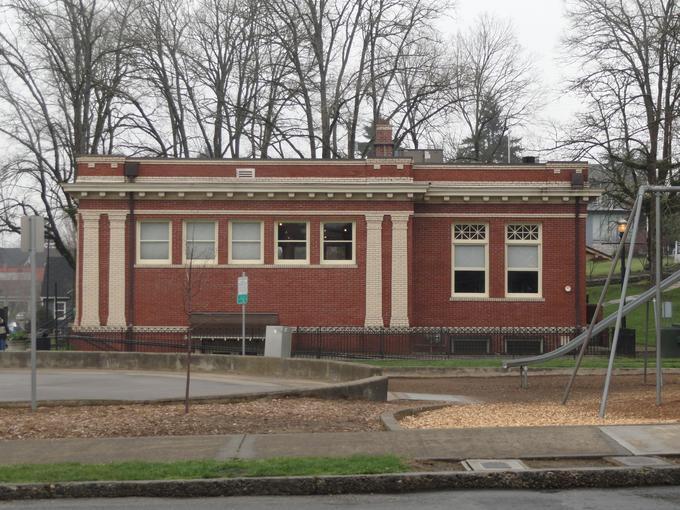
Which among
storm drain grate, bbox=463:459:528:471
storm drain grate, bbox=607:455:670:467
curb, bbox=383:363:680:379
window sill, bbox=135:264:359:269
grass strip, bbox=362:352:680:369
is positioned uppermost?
window sill, bbox=135:264:359:269

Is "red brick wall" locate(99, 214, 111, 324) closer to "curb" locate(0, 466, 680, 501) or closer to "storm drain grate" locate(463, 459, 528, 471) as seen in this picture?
"curb" locate(0, 466, 680, 501)

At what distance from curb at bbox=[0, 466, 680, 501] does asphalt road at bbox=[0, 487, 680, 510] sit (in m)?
0.12

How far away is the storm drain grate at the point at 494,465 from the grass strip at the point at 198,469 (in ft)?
2.30

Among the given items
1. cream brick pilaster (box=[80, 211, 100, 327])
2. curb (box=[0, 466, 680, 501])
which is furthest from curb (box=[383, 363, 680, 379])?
curb (box=[0, 466, 680, 501])

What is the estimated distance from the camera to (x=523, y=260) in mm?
32125

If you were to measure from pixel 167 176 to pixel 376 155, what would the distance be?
24.7ft

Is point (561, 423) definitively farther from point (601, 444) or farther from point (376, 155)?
point (376, 155)

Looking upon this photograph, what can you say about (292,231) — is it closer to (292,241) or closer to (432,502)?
(292,241)

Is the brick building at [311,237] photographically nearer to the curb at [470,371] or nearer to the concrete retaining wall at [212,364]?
the curb at [470,371]

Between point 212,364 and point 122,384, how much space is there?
148 inches

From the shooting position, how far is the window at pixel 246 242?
103 feet

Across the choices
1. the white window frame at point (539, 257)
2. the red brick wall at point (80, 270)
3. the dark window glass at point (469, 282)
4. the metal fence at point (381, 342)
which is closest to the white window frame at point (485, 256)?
the dark window glass at point (469, 282)

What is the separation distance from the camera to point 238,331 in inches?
1218

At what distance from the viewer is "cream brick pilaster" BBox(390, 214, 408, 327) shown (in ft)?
102
